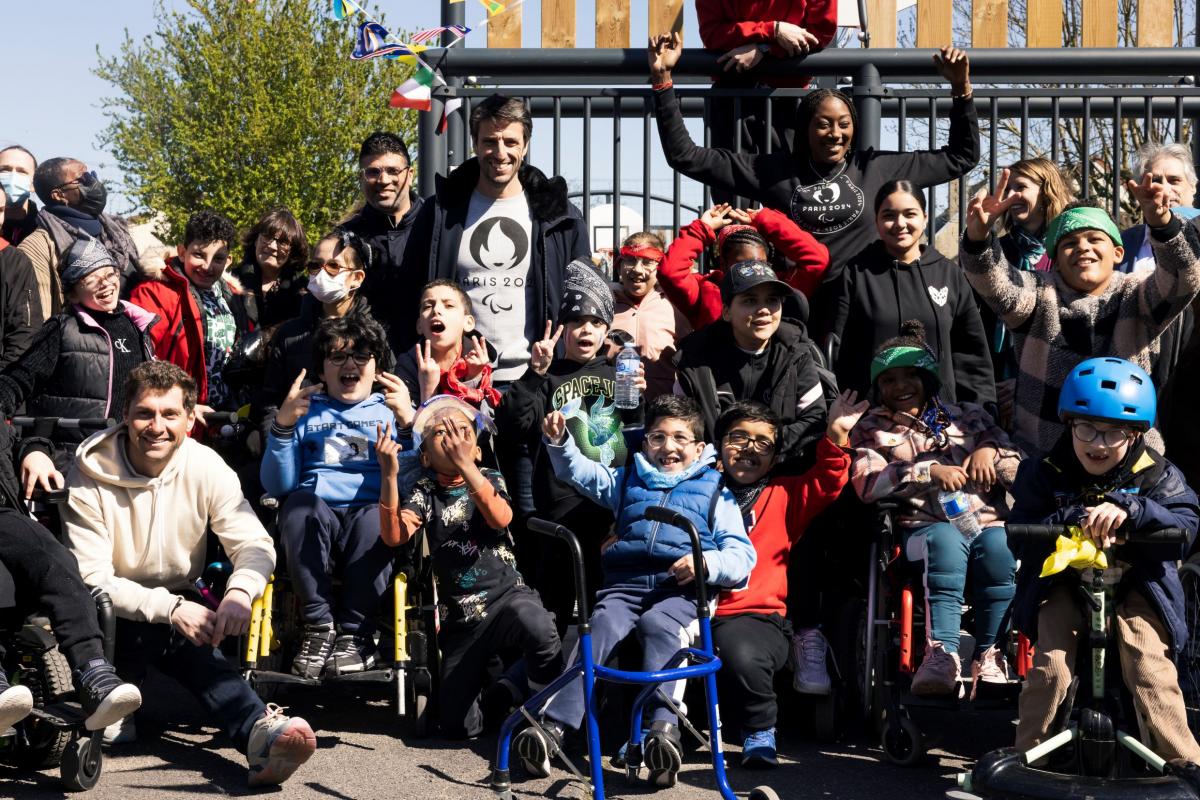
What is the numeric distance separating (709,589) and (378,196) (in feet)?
9.81

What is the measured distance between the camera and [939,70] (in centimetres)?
761

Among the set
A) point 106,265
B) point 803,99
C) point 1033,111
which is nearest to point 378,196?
point 106,265

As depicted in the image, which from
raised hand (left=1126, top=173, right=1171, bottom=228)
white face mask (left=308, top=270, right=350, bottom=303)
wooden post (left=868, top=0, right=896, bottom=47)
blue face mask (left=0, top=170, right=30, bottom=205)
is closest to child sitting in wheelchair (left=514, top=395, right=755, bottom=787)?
white face mask (left=308, top=270, right=350, bottom=303)

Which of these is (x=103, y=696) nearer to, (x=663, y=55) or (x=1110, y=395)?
(x=1110, y=395)

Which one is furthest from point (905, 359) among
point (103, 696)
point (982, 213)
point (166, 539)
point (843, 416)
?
point (103, 696)

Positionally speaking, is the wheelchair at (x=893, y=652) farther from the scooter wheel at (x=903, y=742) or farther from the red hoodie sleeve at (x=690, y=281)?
the red hoodie sleeve at (x=690, y=281)

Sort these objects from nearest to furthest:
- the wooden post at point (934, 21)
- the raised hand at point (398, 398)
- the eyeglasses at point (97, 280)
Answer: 1. the raised hand at point (398, 398)
2. the eyeglasses at point (97, 280)
3. the wooden post at point (934, 21)

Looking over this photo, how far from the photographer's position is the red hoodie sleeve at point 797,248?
23.3 feet

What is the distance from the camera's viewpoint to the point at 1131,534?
4.94 metres

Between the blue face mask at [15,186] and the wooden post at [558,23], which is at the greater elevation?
the wooden post at [558,23]

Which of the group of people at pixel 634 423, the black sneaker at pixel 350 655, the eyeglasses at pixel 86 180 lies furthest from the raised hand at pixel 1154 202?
the eyeglasses at pixel 86 180

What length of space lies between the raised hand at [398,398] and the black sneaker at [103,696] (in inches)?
67.7

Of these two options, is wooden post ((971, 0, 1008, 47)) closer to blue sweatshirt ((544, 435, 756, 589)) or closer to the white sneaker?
blue sweatshirt ((544, 435, 756, 589))

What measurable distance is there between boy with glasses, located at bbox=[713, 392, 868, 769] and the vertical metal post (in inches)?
82.7
